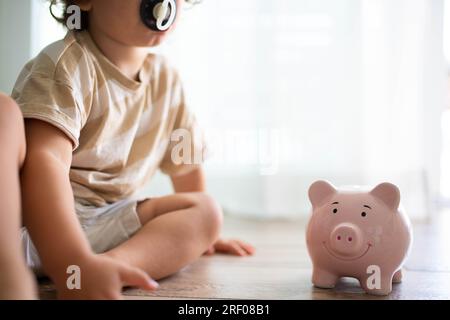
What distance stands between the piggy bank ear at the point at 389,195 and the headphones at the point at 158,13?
1.06 ft

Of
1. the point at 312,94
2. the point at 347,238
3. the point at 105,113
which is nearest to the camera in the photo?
the point at 347,238

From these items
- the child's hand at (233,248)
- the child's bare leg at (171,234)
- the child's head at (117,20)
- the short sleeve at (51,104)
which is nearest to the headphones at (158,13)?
the child's head at (117,20)

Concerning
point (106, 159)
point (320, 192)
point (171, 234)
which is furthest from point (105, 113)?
point (320, 192)

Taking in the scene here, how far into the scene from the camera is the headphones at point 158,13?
2.19ft

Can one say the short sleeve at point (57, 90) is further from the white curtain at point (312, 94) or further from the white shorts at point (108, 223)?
the white curtain at point (312, 94)

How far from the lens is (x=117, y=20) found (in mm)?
690

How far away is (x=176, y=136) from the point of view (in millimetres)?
868

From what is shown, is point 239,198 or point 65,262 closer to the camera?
point 65,262

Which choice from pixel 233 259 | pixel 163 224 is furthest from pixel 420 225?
pixel 163 224

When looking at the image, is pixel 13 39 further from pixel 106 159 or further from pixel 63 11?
pixel 106 159

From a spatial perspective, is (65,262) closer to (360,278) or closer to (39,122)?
(39,122)

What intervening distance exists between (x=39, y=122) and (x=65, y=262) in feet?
0.56

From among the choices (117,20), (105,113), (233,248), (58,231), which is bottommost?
(233,248)

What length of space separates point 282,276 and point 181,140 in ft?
0.93
